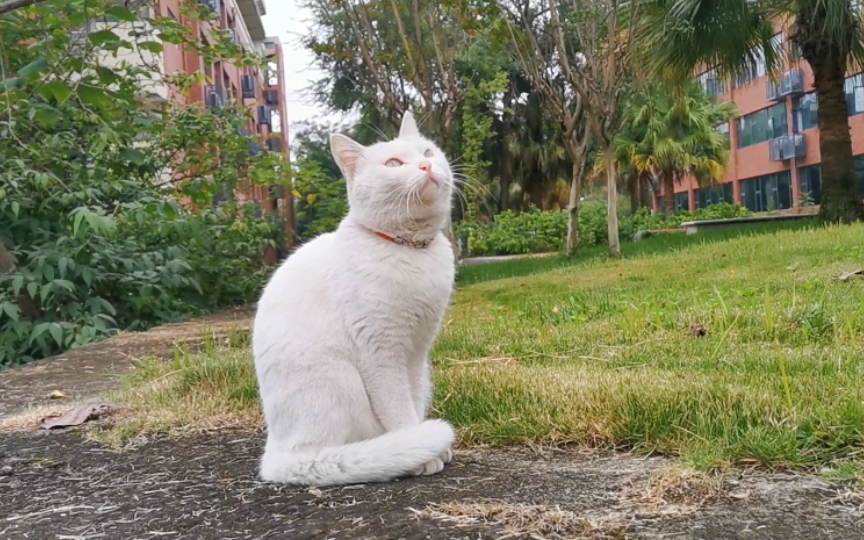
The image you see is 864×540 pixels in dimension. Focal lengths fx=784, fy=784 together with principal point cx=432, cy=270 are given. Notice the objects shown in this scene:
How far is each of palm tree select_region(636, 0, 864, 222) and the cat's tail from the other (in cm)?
942

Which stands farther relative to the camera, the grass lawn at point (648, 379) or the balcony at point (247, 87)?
the balcony at point (247, 87)

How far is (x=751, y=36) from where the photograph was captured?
36.7 ft

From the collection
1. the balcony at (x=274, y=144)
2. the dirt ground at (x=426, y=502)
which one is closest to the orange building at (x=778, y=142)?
the balcony at (x=274, y=144)

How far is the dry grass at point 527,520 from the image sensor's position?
149 cm

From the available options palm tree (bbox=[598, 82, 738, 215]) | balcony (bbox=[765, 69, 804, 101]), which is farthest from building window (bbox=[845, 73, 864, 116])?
palm tree (bbox=[598, 82, 738, 215])

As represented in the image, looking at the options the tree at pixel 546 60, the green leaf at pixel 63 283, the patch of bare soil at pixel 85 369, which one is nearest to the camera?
the patch of bare soil at pixel 85 369

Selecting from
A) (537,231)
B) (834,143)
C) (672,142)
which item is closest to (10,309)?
(834,143)

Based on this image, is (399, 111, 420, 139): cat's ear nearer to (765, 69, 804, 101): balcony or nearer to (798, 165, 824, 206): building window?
(765, 69, 804, 101): balcony

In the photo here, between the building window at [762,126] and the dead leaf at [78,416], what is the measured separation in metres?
27.7

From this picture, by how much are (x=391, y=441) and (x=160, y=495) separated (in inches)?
24.0

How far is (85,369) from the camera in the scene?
4512mm

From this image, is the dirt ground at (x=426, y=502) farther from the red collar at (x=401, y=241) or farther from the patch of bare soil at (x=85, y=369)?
the patch of bare soil at (x=85, y=369)

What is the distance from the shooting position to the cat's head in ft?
7.08

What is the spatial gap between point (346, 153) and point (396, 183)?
0.20m
